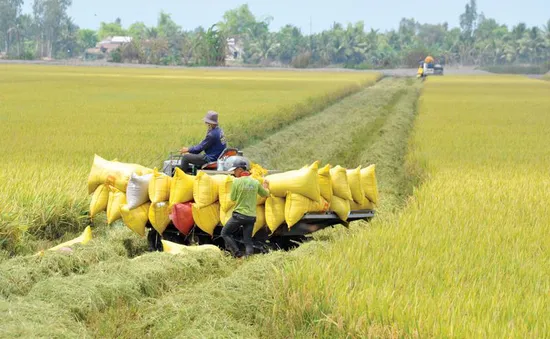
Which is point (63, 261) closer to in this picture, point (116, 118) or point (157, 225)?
point (157, 225)

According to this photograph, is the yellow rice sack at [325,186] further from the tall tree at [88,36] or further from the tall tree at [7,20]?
the tall tree at [88,36]

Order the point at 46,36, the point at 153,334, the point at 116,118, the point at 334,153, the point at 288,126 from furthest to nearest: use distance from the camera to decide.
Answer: the point at 46,36
the point at 288,126
the point at 116,118
the point at 334,153
the point at 153,334

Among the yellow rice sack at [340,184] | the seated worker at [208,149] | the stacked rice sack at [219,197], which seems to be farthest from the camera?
the seated worker at [208,149]

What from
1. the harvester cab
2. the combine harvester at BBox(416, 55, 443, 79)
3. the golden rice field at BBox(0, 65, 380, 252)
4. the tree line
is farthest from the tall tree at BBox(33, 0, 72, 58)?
the harvester cab

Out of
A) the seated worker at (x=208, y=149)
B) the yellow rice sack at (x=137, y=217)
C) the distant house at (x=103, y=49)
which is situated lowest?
the yellow rice sack at (x=137, y=217)

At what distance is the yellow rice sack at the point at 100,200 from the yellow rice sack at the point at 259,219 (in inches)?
74.9

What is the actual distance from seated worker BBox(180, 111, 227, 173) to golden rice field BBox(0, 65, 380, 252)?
1.40 m

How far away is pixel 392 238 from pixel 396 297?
2.18m

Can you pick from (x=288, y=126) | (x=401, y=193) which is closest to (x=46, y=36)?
(x=288, y=126)

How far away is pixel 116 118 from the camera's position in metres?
23.1

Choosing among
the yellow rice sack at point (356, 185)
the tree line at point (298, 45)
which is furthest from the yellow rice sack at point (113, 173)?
the tree line at point (298, 45)

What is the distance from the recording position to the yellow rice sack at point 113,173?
943 centimetres

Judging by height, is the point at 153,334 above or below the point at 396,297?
below

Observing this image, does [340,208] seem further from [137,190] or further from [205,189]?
[137,190]
